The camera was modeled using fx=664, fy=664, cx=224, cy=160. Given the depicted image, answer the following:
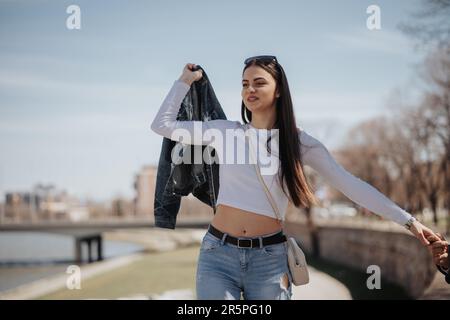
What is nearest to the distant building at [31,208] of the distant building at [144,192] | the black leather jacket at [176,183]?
the distant building at [144,192]

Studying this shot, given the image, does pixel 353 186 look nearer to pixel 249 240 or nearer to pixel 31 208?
pixel 249 240

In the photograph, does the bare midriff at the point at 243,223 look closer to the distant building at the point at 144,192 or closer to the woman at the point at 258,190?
the woman at the point at 258,190

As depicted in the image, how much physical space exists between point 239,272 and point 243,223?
23 cm

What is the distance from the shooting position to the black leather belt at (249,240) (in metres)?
3.03

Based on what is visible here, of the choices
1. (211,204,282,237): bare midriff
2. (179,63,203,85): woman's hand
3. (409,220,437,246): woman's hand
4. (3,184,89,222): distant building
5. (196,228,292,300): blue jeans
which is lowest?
(3,184,89,222): distant building

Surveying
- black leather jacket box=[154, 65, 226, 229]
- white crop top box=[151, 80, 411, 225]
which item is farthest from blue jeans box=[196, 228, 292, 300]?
black leather jacket box=[154, 65, 226, 229]

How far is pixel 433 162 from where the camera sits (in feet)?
92.0

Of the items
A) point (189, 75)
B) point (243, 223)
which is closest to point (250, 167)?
point (243, 223)

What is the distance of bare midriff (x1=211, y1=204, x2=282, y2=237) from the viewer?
307 centimetres

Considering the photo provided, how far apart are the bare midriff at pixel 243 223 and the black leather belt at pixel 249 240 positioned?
24mm

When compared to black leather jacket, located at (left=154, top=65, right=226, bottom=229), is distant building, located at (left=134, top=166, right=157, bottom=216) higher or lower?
lower

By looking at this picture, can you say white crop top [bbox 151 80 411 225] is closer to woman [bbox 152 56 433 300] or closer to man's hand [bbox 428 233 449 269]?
woman [bbox 152 56 433 300]

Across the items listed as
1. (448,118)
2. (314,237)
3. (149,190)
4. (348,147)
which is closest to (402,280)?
(448,118)
